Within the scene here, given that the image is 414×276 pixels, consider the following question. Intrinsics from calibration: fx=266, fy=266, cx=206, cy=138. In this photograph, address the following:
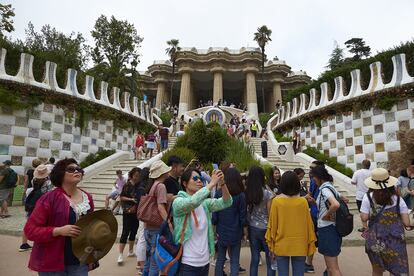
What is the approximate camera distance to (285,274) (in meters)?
2.87

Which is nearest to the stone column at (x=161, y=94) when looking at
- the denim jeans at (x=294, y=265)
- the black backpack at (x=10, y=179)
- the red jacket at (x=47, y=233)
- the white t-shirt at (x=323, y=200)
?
the black backpack at (x=10, y=179)

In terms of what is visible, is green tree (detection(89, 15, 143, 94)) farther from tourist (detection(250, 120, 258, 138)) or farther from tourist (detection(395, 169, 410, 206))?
tourist (detection(395, 169, 410, 206))

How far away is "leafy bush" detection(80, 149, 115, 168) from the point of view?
12.0 metres

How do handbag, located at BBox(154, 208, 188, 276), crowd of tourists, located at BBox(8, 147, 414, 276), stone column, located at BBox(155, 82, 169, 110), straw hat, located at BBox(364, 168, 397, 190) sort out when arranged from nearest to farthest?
crowd of tourists, located at BBox(8, 147, 414, 276)
handbag, located at BBox(154, 208, 188, 276)
straw hat, located at BBox(364, 168, 397, 190)
stone column, located at BBox(155, 82, 169, 110)

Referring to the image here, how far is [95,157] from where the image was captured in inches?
493

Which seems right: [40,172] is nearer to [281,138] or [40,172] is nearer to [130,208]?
[130,208]

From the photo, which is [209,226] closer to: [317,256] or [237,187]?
[237,187]

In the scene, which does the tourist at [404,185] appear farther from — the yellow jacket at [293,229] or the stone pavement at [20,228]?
the yellow jacket at [293,229]

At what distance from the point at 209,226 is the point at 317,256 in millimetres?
3261

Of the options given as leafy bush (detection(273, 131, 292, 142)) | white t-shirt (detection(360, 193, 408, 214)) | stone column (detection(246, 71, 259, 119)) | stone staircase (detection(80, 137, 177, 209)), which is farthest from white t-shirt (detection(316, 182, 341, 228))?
stone column (detection(246, 71, 259, 119))

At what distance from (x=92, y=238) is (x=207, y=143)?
9.24 metres

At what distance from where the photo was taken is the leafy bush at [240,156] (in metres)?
9.62

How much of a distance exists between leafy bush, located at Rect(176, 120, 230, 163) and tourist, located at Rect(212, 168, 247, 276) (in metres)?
7.55

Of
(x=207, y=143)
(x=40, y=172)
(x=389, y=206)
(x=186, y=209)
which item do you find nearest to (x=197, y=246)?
(x=186, y=209)
